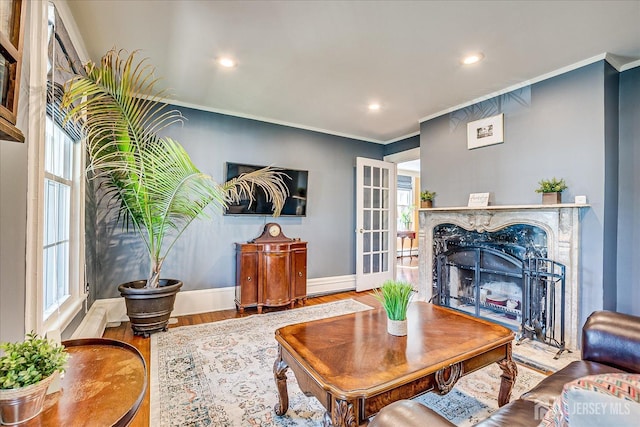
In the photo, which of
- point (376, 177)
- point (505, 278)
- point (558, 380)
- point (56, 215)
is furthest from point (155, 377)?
point (376, 177)

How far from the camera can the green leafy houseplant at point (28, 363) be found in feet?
2.40

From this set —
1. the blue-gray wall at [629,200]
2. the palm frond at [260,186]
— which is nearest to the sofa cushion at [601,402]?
the palm frond at [260,186]

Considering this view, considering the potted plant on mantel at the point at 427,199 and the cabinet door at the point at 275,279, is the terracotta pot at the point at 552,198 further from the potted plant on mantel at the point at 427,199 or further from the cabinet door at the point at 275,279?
the cabinet door at the point at 275,279

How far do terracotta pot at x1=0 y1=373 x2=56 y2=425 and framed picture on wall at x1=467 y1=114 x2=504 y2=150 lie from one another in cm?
383

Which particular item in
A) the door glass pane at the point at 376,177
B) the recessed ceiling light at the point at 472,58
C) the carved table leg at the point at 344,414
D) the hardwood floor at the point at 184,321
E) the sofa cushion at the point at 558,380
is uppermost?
the recessed ceiling light at the point at 472,58

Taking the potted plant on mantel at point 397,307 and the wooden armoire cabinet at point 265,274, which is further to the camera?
the wooden armoire cabinet at point 265,274

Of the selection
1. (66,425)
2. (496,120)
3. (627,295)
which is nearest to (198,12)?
(66,425)

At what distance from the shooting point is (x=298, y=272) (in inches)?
155

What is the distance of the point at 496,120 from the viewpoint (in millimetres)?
3229

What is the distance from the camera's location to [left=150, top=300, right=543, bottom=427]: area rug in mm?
1728

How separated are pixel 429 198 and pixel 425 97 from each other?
1272 millimetres

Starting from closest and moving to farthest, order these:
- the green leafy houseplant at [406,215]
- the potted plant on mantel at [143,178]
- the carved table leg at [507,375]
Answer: the carved table leg at [507,375] < the potted plant on mantel at [143,178] < the green leafy houseplant at [406,215]

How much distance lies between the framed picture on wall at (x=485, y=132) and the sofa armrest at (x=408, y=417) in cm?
315

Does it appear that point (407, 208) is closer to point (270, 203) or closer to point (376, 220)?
point (376, 220)
